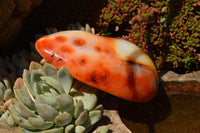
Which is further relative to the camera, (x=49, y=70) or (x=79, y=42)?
(x=79, y=42)

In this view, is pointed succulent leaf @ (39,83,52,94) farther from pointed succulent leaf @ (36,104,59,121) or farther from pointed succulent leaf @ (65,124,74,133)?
pointed succulent leaf @ (65,124,74,133)

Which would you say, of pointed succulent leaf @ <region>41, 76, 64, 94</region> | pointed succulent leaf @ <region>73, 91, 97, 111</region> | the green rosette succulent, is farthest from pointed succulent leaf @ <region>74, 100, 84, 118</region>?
pointed succulent leaf @ <region>41, 76, 64, 94</region>

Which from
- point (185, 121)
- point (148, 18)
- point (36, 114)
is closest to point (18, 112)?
point (36, 114)

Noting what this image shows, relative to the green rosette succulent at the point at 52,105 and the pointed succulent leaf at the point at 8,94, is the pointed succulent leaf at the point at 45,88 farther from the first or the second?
the pointed succulent leaf at the point at 8,94

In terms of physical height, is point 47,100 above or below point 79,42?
below

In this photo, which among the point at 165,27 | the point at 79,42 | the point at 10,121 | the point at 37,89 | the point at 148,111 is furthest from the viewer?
the point at 165,27

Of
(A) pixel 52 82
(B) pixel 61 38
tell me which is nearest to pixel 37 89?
(A) pixel 52 82

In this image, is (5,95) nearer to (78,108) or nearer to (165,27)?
(78,108)
